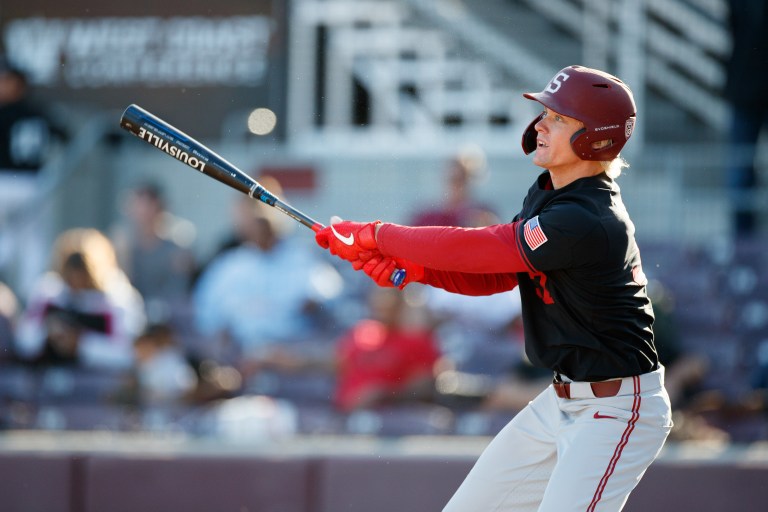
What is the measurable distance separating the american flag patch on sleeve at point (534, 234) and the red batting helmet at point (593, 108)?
0.94 feet

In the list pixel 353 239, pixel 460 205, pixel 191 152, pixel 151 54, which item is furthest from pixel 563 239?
A: pixel 151 54

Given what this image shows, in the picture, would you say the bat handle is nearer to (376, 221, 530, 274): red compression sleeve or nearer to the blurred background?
(376, 221, 530, 274): red compression sleeve

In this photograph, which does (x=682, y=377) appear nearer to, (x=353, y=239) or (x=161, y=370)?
(x=161, y=370)

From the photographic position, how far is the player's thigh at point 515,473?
3490mm

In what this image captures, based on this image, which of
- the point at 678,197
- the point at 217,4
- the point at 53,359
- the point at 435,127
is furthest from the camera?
the point at 217,4

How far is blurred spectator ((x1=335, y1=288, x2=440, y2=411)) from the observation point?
19.8ft

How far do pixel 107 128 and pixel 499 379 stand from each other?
4555mm

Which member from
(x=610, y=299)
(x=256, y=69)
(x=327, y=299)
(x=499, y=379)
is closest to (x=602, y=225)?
(x=610, y=299)

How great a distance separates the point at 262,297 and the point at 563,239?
4.02m

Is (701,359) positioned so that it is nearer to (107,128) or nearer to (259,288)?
(259,288)

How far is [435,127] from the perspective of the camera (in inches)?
362

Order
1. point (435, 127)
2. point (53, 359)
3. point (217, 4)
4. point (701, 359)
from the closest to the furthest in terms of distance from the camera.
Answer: point (701, 359) → point (53, 359) → point (435, 127) → point (217, 4)

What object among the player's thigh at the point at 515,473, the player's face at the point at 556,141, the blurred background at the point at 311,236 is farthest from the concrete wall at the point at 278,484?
the player's face at the point at 556,141

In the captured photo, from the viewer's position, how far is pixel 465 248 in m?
3.36
